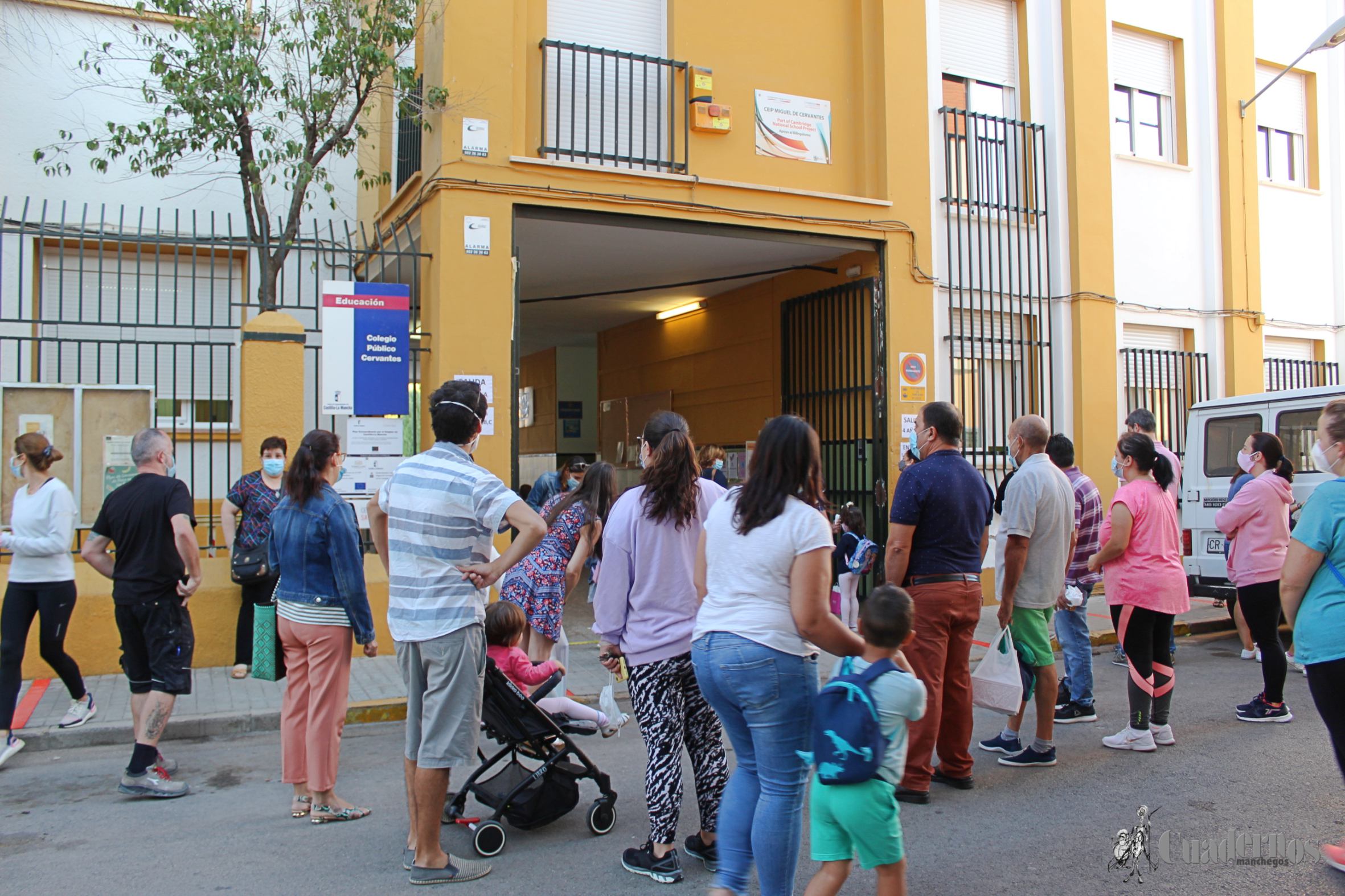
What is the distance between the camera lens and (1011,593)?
5.34m

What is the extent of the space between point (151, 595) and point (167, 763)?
1085 mm

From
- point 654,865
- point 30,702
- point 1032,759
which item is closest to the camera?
point 654,865

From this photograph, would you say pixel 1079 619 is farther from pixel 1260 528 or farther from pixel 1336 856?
pixel 1336 856

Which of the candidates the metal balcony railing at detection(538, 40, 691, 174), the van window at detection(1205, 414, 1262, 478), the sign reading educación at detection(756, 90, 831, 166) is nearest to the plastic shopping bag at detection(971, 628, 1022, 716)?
the van window at detection(1205, 414, 1262, 478)

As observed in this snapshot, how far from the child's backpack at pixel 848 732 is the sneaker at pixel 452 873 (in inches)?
67.6

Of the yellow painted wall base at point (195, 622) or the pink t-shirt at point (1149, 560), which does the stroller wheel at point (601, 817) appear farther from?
the yellow painted wall base at point (195, 622)

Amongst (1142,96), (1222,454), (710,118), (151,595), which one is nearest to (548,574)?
(151,595)

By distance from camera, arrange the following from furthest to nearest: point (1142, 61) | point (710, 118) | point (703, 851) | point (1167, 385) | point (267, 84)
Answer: point (1142, 61), point (1167, 385), point (710, 118), point (267, 84), point (703, 851)

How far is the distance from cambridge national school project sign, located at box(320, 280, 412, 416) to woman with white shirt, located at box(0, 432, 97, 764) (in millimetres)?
2697

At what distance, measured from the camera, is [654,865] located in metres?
4.00

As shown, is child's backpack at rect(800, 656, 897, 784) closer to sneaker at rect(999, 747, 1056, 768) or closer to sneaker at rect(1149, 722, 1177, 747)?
sneaker at rect(999, 747, 1056, 768)

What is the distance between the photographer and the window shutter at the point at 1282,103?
1350 centimetres

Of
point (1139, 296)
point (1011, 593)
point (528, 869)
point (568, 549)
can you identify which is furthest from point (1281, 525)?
point (1139, 296)

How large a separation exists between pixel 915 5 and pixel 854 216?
259 cm
